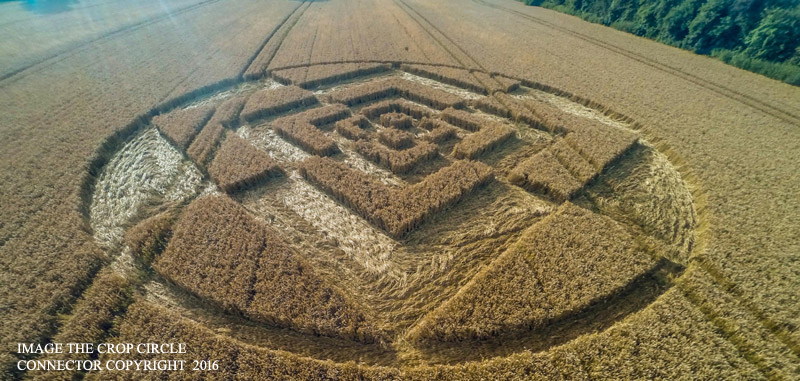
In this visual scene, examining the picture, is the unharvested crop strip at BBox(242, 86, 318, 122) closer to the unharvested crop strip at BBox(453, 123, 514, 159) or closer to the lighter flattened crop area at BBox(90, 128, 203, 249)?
the lighter flattened crop area at BBox(90, 128, 203, 249)

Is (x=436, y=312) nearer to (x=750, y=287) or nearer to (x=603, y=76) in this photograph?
(x=750, y=287)

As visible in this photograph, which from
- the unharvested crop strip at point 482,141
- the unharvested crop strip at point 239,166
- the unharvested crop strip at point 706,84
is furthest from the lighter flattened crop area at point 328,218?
the unharvested crop strip at point 706,84

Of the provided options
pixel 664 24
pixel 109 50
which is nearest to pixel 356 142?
pixel 109 50

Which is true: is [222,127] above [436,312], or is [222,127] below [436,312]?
above

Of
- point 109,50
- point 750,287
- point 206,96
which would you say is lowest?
point 750,287

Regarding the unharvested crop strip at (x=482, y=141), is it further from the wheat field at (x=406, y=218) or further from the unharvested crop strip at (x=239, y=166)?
the unharvested crop strip at (x=239, y=166)

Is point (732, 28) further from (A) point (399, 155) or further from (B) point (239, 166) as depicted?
(B) point (239, 166)
